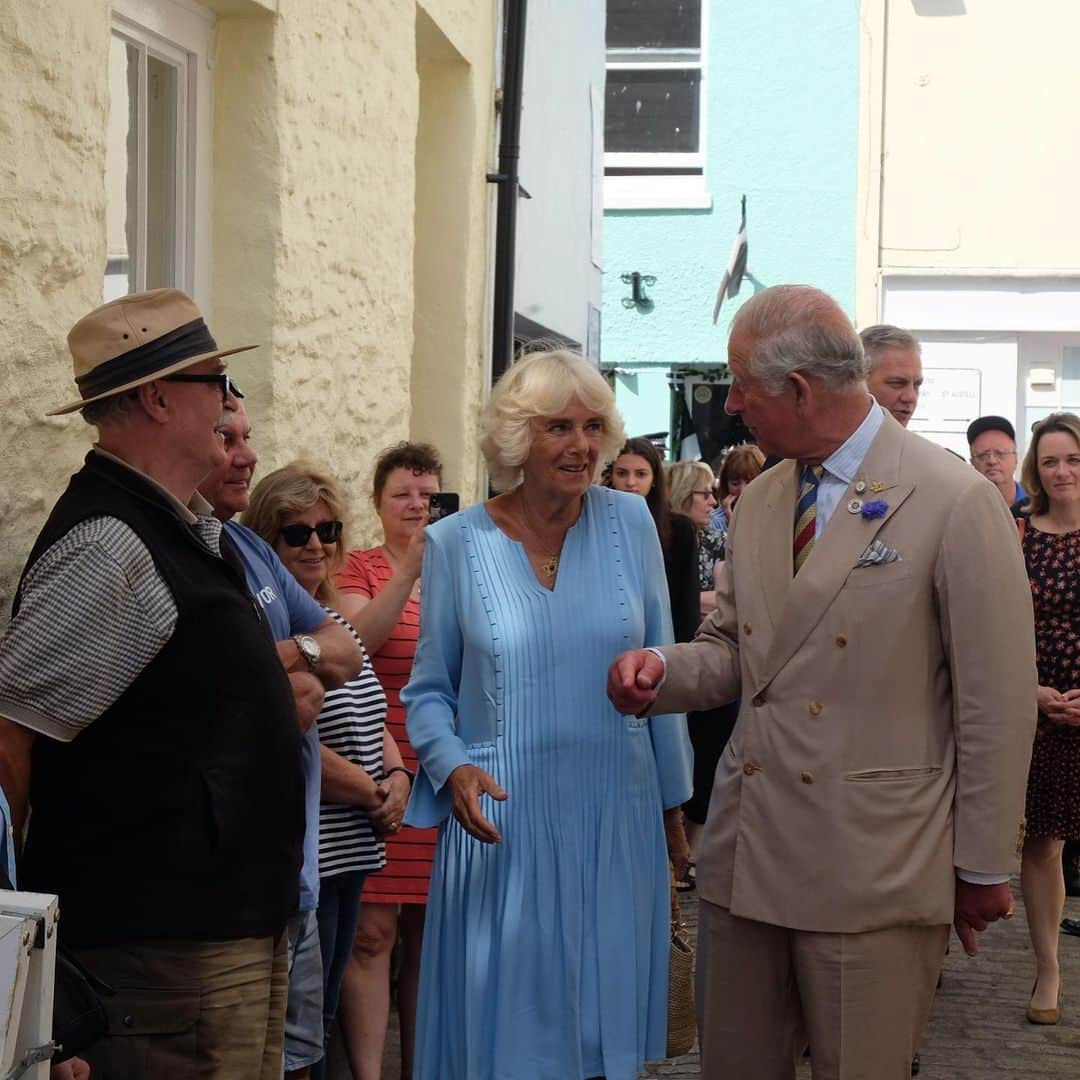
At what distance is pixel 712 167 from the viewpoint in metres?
16.8

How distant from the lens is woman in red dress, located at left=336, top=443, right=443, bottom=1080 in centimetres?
499

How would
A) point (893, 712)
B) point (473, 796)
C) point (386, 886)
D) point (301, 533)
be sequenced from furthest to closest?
1. point (386, 886)
2. point (301, 533)
3. point (473, 796)
4. point (893, 712)

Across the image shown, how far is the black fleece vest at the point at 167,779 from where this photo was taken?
2926 millimetres

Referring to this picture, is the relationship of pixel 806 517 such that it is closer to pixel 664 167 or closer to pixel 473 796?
pixel 473 796

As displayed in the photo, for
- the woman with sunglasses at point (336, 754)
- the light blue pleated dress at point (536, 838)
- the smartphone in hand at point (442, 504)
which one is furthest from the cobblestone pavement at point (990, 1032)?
the smartphone in hand at point (442, 504)

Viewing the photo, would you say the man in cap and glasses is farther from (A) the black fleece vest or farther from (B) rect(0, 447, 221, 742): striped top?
(B) rect(0, 447, 221, 742): striped top

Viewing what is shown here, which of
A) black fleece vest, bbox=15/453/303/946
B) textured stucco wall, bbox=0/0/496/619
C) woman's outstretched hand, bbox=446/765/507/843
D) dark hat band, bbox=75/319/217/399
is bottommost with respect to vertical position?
woman's outstretched hand, bbox=446/765/507/843

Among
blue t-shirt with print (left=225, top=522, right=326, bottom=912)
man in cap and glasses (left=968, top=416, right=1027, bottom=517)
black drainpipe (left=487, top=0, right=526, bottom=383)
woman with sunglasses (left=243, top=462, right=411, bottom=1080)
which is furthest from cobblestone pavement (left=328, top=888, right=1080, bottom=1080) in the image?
black drainpipe (left=487, top=0, right=526, bottom=383)

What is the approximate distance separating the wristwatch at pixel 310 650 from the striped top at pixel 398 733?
1.53 m

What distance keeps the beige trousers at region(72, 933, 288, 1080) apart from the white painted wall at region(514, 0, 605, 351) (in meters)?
7.14

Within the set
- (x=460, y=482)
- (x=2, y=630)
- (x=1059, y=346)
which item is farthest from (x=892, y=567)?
(x=1059, y=346)

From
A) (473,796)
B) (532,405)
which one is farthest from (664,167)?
(473,796)

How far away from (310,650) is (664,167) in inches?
555

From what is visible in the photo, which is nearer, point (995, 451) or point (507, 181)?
point (995, 451)
